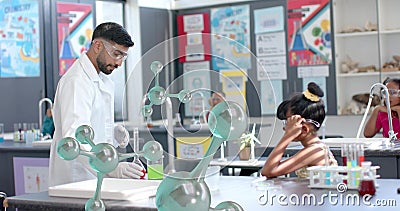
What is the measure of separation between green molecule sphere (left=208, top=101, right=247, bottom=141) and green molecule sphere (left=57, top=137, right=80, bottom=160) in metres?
0.24

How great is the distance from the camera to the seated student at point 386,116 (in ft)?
17.2

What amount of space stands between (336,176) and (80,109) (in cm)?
113

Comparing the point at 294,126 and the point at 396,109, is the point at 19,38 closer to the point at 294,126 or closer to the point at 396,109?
the point at 396,109

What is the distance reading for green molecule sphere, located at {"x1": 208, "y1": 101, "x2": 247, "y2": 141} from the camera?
980 mm

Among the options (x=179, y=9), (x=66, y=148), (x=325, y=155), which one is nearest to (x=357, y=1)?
(x=179, y=9)

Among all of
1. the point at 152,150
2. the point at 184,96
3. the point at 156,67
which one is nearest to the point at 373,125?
the point at 184,96

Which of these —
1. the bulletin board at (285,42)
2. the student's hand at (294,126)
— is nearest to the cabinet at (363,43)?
the bulletin board at (285,42)

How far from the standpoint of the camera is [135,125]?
1.90 meters

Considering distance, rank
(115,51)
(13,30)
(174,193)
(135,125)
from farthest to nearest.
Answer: (13,30), (115,51), (135,125), (174,193)

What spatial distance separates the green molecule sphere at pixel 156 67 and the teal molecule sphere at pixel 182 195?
1.45 ft

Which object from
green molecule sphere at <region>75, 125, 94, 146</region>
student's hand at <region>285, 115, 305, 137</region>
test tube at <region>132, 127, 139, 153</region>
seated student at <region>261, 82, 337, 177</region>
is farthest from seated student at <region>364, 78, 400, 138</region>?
green molecule sphere at <region>75, 125, 94, 146</region>

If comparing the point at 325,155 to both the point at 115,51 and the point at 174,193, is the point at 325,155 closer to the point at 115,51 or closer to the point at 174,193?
the point at 115,51

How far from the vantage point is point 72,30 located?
7.73 m

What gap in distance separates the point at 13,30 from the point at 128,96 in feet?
18.8
